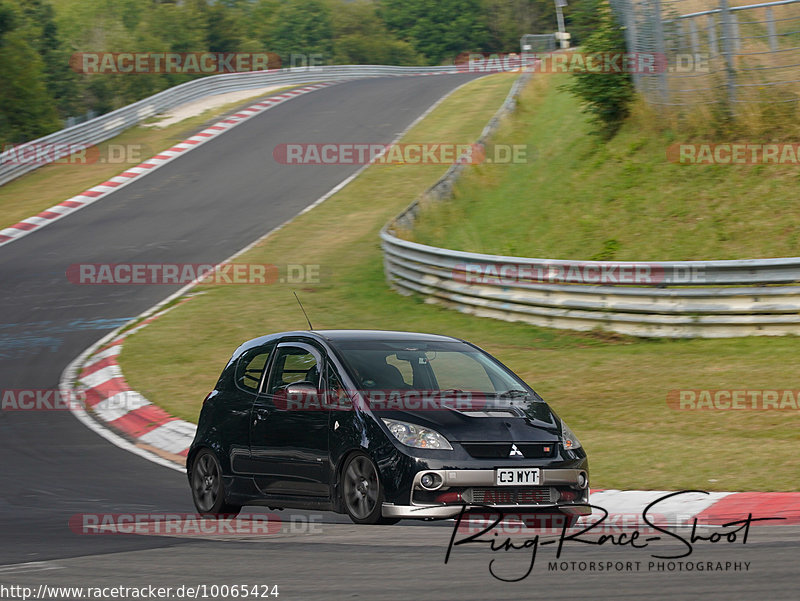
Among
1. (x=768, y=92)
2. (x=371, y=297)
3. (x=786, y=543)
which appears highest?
(x=768, y=92)

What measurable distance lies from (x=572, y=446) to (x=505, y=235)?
14.3 metres

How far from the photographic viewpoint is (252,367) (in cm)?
938

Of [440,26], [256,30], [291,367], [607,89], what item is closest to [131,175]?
[607,89]

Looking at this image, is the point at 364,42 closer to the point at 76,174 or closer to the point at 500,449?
the point at 76,174

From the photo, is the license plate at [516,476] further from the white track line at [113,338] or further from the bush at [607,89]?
the bush at [607,89]

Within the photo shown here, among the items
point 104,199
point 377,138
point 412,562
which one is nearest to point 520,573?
point 412,562

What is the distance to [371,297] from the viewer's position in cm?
2169

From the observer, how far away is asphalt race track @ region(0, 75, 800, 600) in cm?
607

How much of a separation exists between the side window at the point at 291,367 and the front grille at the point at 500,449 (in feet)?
5.10

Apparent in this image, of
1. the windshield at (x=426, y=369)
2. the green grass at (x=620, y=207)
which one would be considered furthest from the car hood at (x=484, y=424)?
the green grass at (x=620, y=207)

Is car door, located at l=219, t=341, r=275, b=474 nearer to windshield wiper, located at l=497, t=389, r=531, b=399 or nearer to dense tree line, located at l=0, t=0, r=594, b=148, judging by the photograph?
windshield wiper, located at l=497, t=389, r=531, b=399

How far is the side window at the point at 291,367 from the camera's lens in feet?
29.0

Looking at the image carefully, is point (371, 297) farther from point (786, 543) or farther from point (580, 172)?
point (786, 543)

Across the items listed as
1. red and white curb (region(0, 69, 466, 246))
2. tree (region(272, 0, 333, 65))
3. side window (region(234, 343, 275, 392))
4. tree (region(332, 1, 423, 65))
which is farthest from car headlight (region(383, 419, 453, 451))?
tree (region(272, 0, 333, 65))
